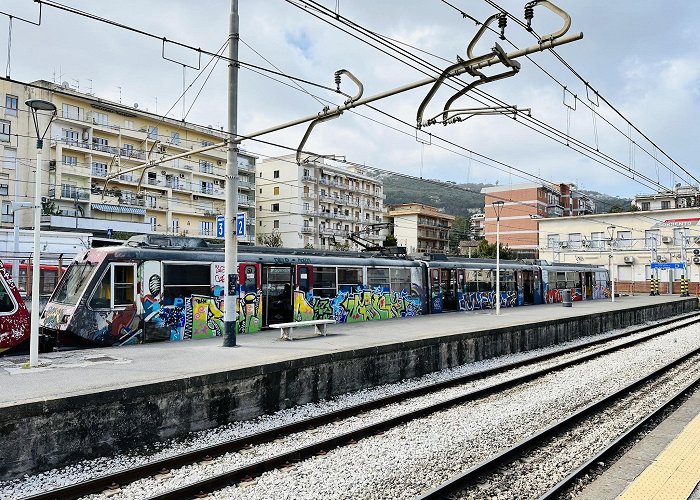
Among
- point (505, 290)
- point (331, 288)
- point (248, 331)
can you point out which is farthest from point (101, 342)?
point (505, 290)

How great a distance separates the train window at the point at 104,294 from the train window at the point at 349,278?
25.2ft

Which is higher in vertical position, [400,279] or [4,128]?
[4,128]

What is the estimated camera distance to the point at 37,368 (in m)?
9.49

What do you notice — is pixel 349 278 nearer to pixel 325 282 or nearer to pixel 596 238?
pixel 325 282

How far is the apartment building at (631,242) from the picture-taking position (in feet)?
164

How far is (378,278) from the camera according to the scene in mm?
→ 19688

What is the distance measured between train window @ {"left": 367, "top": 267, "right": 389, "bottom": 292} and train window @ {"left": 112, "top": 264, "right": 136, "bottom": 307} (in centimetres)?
868

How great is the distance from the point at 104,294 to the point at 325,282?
714 centimetres

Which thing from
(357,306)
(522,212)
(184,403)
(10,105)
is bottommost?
(184,403)

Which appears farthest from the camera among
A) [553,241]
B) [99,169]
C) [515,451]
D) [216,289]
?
[553,241]

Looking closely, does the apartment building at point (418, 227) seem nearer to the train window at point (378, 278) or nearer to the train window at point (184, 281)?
the train window at point (378, 278)

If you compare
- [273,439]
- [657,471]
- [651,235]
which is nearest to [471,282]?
[273,439]

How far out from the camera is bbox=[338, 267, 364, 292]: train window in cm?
1817

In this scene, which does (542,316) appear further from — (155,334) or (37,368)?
(37,368)
